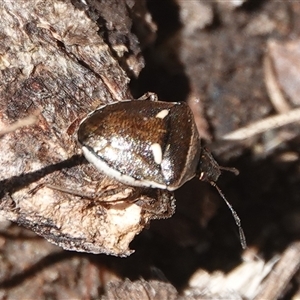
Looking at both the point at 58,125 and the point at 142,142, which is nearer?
the point at 58,125

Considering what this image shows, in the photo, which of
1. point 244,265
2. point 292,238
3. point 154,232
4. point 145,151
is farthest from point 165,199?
point 292,238

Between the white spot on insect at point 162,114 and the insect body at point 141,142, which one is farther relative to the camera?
the white spot on insect at point 162,114

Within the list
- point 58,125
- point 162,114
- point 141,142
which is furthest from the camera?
point 162,114

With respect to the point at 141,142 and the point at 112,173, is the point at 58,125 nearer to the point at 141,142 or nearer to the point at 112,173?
the point at 112,173

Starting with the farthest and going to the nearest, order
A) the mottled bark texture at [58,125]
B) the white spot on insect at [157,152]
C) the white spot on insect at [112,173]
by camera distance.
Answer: the white spot on insect at [157,152] < the white spot on insect at [112,173] < the mottled bark texture at [58,125]

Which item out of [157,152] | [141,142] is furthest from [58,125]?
[157,152]

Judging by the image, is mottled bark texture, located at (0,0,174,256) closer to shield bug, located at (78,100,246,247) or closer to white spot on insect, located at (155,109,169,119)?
shield bug, located at (78,100,246,247)

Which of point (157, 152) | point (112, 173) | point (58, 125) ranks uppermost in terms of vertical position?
point (58, 125)

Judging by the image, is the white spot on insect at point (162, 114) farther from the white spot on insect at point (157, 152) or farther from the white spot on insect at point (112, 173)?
the white spot on insect at point (112, 173)

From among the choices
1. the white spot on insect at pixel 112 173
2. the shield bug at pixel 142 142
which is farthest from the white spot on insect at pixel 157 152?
the white spot on insect at pixel 112 173
